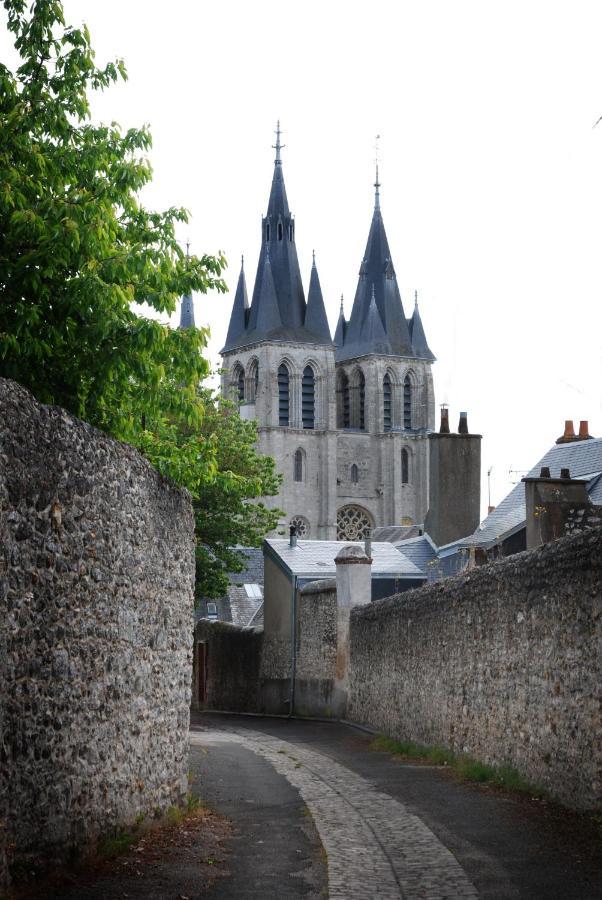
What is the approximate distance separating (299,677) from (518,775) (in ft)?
53.0

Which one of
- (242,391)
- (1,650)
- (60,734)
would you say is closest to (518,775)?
(60,734)

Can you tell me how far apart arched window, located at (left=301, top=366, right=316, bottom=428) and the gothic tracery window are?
7.88 m

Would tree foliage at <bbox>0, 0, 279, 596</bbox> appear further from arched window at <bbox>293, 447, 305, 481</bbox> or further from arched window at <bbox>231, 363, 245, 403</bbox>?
arched window at <bbox>231, 363, 245, 403</bbox>

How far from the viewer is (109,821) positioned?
899 centimetres

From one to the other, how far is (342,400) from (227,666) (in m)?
86.3

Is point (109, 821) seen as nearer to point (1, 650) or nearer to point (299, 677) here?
point (1, 650)

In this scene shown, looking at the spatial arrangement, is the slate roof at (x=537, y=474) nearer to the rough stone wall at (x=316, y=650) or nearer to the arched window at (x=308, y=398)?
the rough stone wall at (x=316, y=650)

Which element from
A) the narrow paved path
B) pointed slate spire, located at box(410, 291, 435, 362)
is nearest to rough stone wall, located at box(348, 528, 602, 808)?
the narrow paved path

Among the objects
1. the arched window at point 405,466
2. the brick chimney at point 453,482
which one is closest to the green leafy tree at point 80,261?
the brick chimney at point 453,482

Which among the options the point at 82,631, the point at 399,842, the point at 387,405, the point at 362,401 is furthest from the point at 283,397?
the point at 82,631

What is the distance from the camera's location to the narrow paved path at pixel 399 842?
8008mm

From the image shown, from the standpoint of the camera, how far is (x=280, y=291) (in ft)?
368

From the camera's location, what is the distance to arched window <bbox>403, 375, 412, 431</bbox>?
389 ft

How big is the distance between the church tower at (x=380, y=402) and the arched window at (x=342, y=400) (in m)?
0.09
